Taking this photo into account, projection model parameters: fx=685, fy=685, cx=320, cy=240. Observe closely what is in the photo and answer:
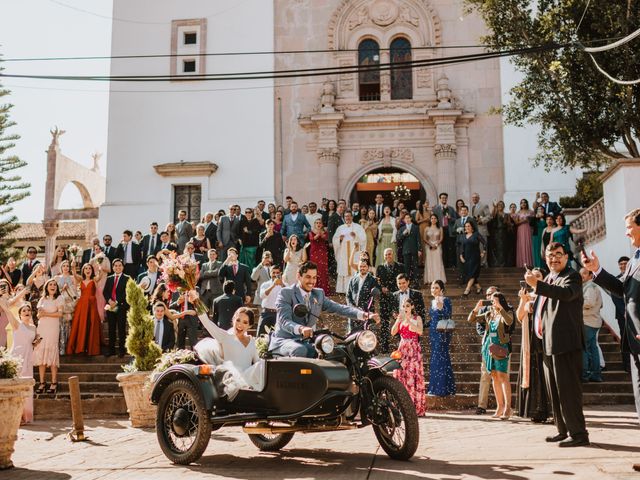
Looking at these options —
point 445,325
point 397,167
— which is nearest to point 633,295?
point 445,325

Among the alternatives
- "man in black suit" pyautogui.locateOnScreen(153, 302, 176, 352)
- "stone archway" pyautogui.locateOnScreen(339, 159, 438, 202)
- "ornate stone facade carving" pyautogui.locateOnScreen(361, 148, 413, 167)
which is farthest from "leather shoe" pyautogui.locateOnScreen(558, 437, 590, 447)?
"ornate stone facade carving" pyautogui.locateOnScreen(361, 148, 413, 167)

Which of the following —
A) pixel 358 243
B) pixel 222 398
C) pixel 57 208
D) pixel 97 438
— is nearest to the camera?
pixel 222 398

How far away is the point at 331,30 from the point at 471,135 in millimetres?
6355

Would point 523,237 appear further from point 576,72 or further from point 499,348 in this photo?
point 499,348

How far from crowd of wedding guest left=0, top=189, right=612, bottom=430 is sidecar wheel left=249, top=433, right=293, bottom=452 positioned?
218cm

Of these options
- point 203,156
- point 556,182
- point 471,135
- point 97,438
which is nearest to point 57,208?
point 203,156

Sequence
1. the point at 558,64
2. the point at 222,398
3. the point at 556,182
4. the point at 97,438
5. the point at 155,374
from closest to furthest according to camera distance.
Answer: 1. the point at 222,398
2. the point at 155,374
3. the point at 97,438
4. the point at 558,64
5. the point at 556,182

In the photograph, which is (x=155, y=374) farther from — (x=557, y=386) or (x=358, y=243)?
(x=358, y=243)

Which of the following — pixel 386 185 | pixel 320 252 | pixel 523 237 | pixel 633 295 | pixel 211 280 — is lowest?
pixel 633 295

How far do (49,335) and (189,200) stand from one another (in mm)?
12980

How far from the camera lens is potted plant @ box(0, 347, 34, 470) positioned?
6.86m

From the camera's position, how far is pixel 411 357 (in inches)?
414

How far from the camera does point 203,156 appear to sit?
24.9 m

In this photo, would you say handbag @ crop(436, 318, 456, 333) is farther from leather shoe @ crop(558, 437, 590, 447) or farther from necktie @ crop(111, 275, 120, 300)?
necktie @ crop(111, 275, 120, 300)
